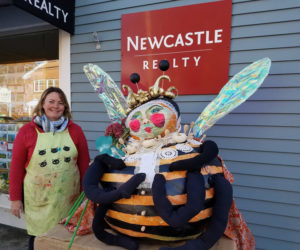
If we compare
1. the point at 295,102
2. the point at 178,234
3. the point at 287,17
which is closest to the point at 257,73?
the point at 178,234

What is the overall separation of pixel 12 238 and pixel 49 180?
1.65 meters

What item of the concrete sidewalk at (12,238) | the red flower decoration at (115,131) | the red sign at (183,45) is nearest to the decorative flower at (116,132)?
the red flower decoration at (115,131)

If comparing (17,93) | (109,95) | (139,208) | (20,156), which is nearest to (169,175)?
(139,208)

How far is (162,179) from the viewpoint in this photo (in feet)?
2.61

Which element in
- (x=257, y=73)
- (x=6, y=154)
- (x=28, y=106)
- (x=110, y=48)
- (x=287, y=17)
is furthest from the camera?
(x=28, y=106)

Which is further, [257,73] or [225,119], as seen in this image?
[225,119]

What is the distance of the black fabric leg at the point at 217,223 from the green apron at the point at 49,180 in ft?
2.93

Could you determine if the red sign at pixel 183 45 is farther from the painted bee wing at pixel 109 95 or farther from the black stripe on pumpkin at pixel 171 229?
the black stripe on pumpkin at pixel 171 229

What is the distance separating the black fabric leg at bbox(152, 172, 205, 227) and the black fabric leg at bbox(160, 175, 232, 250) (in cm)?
11

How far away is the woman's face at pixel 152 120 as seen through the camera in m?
0.98

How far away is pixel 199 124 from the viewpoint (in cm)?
105

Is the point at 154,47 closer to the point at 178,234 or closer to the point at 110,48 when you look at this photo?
the point at 110,48

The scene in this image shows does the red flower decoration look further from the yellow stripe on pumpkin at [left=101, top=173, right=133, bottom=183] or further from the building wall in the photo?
the building wall

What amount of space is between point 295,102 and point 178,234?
4.75ft
